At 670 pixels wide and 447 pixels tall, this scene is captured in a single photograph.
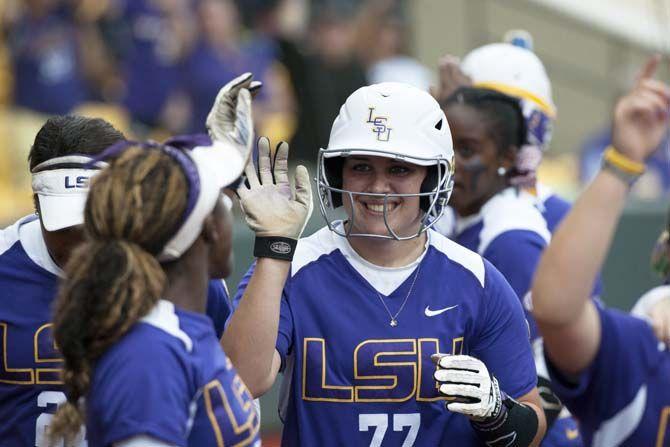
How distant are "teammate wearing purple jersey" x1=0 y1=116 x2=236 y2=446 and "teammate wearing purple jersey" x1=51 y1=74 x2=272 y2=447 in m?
0.72

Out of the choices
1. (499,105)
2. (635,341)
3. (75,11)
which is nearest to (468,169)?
(499,105)

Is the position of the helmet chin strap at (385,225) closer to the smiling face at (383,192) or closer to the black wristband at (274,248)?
the smiling face at (383,192)

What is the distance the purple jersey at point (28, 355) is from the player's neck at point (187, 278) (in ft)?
2.70

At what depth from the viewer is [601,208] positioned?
8.68ft

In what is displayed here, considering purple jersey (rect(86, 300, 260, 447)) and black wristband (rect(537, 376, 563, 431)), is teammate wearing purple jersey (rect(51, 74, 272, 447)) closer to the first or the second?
purple jersey (rect(86, 300, 260, 447))

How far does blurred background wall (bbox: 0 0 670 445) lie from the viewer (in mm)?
9188

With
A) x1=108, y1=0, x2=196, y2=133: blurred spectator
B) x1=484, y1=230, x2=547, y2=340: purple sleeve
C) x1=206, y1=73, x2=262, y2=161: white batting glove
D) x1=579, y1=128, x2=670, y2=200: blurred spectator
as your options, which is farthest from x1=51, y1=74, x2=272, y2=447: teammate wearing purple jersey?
x1=579, y1=128, x2=670, y2=200: blurred spectator

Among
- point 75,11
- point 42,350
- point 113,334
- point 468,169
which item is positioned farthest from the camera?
point 75,11

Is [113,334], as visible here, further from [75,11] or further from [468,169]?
[75,11]

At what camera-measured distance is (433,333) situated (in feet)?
11.8

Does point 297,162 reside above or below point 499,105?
below

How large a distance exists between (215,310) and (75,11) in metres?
6.44

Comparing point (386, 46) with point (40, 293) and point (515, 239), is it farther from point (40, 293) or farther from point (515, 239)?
point (40, 293)

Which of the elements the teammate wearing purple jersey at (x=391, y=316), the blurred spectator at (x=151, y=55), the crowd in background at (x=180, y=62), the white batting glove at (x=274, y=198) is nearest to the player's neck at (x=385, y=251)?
the teammate wearing purple jersey at (x=391, y=316)
